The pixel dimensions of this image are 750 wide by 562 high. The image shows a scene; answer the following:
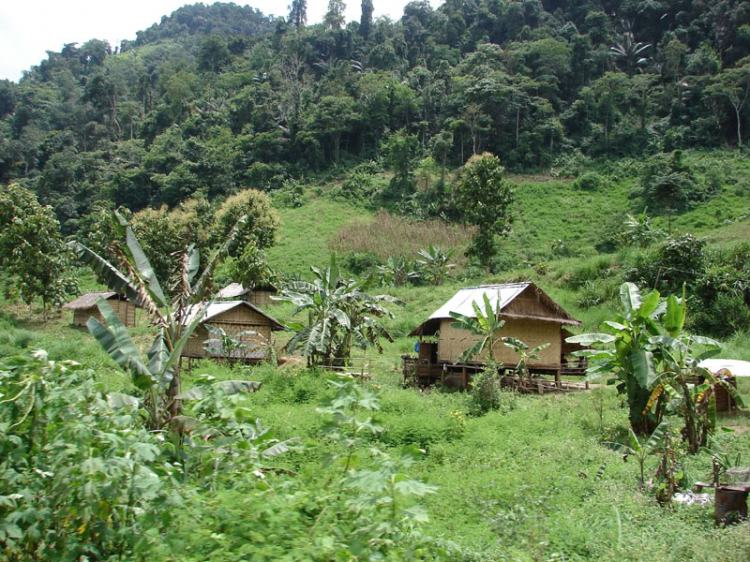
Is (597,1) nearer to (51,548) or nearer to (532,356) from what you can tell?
(532,356)

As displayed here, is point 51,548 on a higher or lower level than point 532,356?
higher

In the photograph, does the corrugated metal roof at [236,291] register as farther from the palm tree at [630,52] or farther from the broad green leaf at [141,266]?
the palm tree at [630,52]

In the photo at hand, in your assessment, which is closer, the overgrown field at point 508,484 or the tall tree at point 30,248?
the overgrown field at point 508,484

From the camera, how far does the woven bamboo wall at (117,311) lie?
28684 mm

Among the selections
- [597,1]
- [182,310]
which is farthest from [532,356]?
[597,1]

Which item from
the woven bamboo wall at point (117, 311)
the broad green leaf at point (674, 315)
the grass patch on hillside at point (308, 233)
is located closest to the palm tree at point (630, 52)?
the grass patch on hillside at point (308, 233)

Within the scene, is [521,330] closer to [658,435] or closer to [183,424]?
[658,435]

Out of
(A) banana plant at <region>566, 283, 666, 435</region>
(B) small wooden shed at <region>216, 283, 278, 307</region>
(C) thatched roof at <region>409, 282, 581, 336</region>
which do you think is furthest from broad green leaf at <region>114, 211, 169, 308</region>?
(B) small wooden shed at <region>216, 283, 278, 307</region>

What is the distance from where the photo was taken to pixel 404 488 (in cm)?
328

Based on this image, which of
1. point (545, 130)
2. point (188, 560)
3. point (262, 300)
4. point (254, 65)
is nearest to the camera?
point (188, 560)

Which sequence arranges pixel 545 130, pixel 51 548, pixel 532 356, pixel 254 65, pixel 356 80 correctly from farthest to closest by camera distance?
pixel 254 65 → pixel 356 80 → pixel 545 130 → pixel 532 356 → pixel 51 548

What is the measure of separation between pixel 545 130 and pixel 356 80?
81.9 ft

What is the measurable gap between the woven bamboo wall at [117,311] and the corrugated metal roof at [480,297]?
680 inches

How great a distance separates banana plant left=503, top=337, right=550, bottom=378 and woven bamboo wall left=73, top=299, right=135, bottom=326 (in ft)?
65.4
